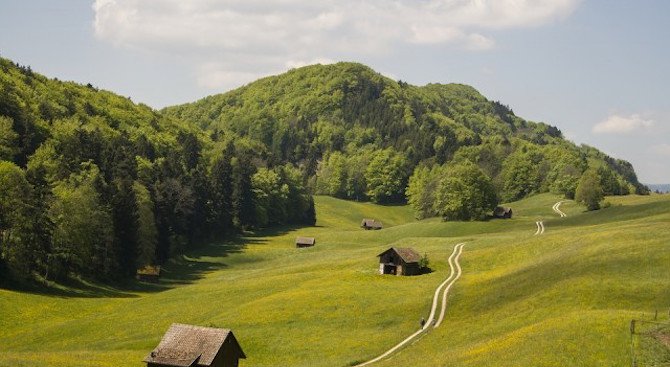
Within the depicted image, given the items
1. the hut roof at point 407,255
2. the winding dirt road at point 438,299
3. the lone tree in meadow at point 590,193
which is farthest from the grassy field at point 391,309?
the lone tree in meadow at point 590,193

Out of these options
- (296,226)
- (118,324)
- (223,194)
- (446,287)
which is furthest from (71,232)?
(296,226)

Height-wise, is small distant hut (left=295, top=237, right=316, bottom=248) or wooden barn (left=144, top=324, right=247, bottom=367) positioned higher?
small distant hut (left=295, top=237, right=316, bottom=248)

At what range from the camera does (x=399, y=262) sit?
301ft

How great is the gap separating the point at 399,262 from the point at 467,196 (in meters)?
63.8

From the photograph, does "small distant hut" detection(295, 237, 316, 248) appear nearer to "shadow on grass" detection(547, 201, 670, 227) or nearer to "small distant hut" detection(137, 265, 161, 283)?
"small distant hut" detection(137, 265, 161, 283)

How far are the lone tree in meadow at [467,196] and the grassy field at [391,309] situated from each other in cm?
4207

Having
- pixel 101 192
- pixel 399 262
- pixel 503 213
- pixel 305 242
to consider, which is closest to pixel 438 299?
pixel 399 262

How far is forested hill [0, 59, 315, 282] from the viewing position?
90562mm

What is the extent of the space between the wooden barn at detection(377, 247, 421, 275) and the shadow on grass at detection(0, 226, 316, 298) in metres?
34.4

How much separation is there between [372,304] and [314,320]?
24.2 feet

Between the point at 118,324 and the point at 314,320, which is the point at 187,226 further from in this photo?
the point at 314,320

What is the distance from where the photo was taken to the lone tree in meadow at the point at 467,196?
15189 centimetres

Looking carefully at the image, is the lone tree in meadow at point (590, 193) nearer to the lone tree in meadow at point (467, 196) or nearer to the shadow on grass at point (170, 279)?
the lone tree in meadow at point (467, 196)

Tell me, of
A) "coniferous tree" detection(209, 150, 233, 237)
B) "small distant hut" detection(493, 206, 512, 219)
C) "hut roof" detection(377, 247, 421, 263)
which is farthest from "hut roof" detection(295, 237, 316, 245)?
"hut roof" detection(377, 247, 421, 263)
